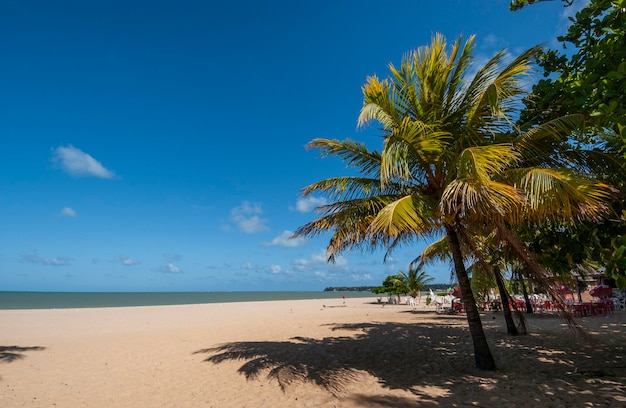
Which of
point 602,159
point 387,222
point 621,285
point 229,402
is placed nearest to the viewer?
point 621,285

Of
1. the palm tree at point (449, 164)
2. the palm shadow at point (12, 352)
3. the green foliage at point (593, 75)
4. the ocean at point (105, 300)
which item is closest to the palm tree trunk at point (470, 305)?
the palm tree at point (449, 164)

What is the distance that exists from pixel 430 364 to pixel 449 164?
4.44 m

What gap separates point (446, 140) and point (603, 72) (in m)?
3.05

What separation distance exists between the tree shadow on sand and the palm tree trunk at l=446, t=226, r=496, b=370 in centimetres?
24

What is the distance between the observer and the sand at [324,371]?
552 centimetres

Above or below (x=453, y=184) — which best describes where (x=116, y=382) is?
below

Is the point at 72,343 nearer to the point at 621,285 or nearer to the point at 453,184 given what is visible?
the point at 453,184

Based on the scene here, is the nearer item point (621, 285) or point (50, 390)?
point (621, 285)

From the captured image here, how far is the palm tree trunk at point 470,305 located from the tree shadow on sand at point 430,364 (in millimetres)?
236

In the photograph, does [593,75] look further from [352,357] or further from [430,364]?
[352,357]

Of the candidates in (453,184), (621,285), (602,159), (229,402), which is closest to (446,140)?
(453,184)

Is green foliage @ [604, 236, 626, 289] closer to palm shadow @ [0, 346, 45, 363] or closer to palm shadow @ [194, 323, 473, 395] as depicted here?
palm shadow @ [194, 323, 473, 395]

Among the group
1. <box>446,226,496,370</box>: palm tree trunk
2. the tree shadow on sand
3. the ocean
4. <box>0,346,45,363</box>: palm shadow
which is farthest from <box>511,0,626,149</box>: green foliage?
the ocean

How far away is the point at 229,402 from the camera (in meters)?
5.80
